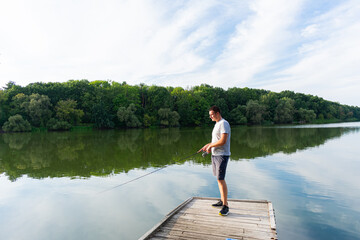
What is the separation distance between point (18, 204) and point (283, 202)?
24.2 feet

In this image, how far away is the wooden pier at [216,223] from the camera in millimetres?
3602

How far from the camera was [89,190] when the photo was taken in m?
7.54

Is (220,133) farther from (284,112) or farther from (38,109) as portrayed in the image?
(284,112)

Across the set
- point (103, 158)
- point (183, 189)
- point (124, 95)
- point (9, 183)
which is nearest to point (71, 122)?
point (124, 95)

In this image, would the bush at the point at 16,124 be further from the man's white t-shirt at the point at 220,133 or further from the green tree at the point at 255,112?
the green tree at the point at 255,112

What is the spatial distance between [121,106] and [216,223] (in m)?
49.6

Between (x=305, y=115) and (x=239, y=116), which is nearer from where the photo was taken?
(x=239, y=116)

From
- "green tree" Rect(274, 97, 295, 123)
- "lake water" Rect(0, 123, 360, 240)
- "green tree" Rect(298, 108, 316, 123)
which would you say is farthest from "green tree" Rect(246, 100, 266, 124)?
"lake water" Rect(0, 123, 360, 240)

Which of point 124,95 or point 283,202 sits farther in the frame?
point 124,95

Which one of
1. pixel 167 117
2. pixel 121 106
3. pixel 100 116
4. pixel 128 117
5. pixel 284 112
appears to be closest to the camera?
pixel 100 116

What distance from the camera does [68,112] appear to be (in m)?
44.2

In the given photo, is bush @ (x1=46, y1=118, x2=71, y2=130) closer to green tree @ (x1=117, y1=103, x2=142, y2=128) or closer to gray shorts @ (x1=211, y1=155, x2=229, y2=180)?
green tree @ (x1=117, y1=103, x2=142, y2=128)

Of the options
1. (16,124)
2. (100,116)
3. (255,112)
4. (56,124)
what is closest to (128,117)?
(100,116)

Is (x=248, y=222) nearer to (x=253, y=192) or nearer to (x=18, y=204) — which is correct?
(x=253, y=192)
